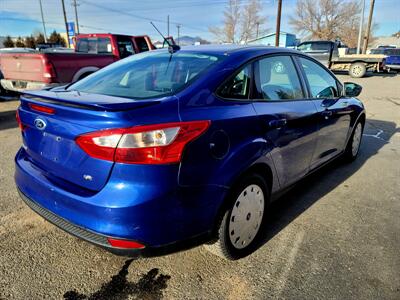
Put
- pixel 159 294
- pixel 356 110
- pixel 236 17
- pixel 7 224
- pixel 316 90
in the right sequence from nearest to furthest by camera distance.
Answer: pixel 159 294 < pixel 7 224 < pixel 316 90 < pixel 356 110 < pixel 236 17

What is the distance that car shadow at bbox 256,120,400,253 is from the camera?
320cm

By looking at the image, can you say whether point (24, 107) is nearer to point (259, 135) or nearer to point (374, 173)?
point (259, 135)

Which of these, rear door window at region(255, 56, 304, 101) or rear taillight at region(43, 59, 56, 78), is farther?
rear taillight at region(43, 59, 56, 78)

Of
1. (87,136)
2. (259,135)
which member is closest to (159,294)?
(87,136)

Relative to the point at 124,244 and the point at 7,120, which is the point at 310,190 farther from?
the point at 7,120

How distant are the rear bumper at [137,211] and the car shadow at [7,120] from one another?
17.7 feet

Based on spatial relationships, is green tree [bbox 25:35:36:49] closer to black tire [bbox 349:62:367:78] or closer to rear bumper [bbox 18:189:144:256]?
black tire [bbox 349:62:367:78]

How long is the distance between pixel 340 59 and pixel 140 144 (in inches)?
835

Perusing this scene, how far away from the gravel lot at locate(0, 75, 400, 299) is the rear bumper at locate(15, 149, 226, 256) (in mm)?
467

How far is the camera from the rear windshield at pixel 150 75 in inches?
92.3

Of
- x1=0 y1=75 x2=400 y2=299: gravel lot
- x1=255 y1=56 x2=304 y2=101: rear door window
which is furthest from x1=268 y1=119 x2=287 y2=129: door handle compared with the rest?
x1=0 y1=75 x2=400 y2=299: gravel lot

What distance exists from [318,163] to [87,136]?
267cm

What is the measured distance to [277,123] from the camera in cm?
269

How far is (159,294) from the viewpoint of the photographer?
2.24 meters
